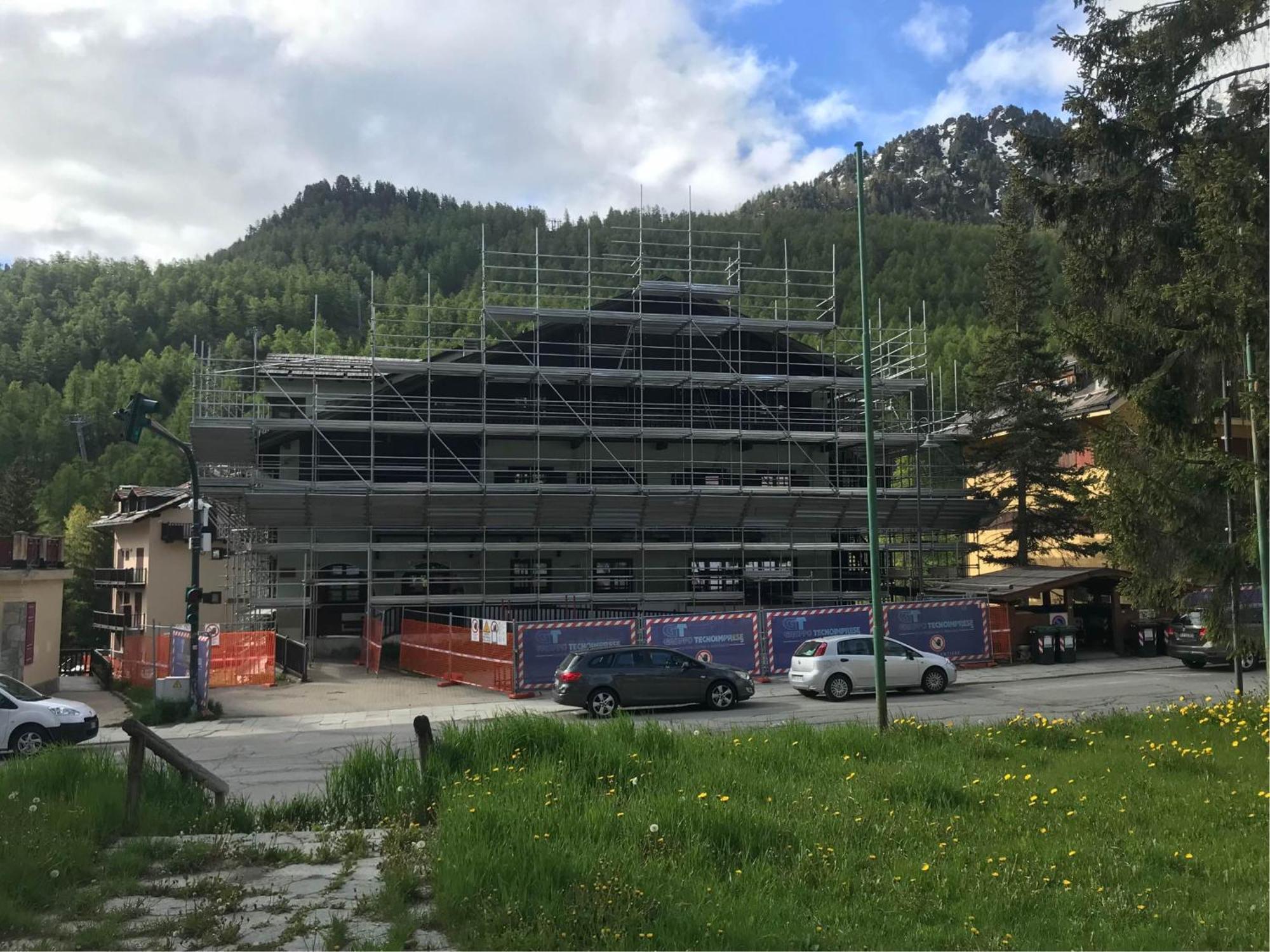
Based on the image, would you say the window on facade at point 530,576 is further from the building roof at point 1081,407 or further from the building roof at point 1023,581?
the building roof at point 1081,407

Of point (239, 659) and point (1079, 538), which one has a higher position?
point (1079, 538)

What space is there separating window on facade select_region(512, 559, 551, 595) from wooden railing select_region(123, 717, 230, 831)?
87.8ft

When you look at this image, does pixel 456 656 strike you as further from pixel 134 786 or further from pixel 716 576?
pixel 134 786

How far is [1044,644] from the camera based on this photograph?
28.4m

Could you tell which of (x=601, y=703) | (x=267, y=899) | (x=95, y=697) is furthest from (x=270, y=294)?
(x=267, y=899)

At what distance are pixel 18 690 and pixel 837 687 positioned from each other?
16136 millimetres

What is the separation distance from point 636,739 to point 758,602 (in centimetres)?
2722

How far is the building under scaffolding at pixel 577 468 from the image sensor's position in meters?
33.9

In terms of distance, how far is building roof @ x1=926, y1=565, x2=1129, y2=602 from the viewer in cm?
2950

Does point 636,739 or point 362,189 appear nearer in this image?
point 636,739

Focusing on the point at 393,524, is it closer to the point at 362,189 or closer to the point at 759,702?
the point at 759,702

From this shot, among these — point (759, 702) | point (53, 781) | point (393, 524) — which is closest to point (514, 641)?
point (759, 702)

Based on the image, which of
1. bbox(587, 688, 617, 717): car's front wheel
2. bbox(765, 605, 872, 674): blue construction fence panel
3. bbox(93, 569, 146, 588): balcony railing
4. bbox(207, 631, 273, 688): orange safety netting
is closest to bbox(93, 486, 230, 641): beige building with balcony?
bbox(93, 569, 146, 588): balcony railing

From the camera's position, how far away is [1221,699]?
19.1 meters
